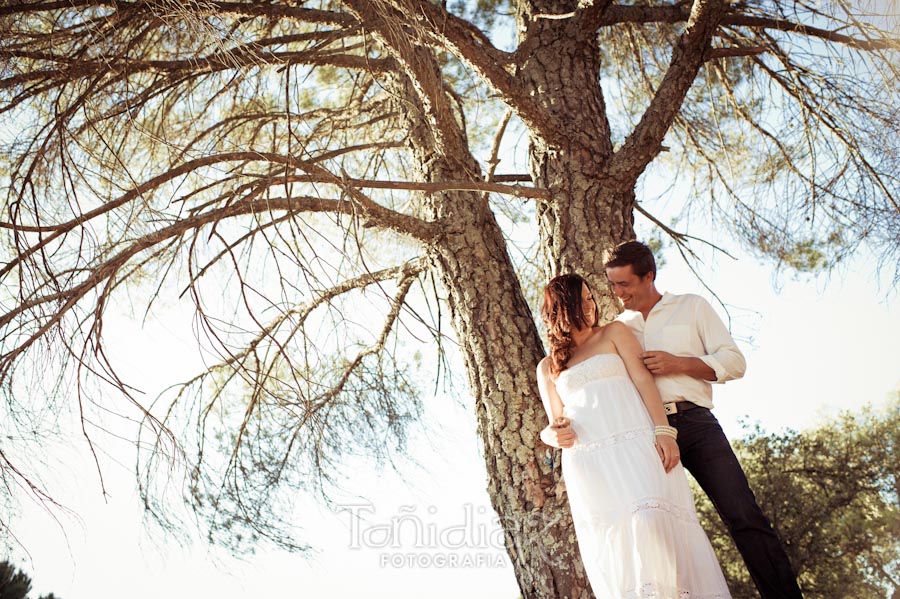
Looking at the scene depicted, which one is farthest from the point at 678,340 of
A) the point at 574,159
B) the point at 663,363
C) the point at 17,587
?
the point at 17,587

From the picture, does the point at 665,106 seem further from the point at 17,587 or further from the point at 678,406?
the point at 17,587

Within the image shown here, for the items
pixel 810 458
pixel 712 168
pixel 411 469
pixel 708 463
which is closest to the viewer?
pixel 708 463

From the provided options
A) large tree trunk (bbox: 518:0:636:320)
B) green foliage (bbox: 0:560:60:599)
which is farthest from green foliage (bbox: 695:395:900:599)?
A: green foliage (bbox: 0:560:60:599)

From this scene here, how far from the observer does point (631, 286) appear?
238 cm

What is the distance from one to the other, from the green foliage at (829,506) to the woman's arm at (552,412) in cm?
410

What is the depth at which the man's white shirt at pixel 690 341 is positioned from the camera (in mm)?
2191

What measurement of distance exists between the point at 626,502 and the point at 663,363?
1.20 feet

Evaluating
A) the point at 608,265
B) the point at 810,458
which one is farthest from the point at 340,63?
the point at 810,458

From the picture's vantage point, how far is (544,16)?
10.1ft

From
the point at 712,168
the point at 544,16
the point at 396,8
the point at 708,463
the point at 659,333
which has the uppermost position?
the point at 712,168

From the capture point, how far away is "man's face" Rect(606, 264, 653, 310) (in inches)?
93.4

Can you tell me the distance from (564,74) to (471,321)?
98 cm

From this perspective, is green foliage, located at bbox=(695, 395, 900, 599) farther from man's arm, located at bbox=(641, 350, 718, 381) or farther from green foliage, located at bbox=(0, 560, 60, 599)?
green foliage, located at bbox=(0, 560, 60, 599)

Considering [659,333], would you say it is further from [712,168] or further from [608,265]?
[712,168]
